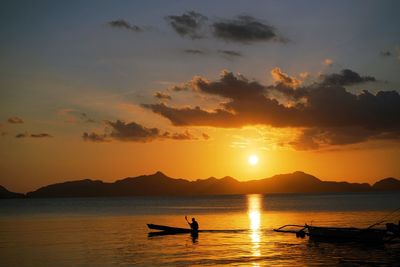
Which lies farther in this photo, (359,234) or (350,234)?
(350,234)

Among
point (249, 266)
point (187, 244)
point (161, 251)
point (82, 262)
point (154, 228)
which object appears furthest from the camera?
point (154, 228)

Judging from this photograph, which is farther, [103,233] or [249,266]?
[103,233]

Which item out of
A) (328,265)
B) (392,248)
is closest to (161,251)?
(328,265)

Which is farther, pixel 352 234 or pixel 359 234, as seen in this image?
pixel 352 234

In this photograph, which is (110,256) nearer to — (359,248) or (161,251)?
(161,251)

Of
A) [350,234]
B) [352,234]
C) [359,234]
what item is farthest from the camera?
[350,234]

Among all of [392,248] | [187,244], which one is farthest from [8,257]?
[392,248]

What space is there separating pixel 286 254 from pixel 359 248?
7376 millimetres

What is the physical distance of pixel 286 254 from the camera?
39.6 m

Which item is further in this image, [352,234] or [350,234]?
[350,234]

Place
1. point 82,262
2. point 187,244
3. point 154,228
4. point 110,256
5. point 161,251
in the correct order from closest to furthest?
point 82,262
point 110,256
point 161,251
point 187,244
point 154,228

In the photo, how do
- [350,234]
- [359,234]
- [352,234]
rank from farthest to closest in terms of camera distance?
[350,234], [352,234], [359,234]

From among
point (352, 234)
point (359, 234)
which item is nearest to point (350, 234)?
point (352, 234)

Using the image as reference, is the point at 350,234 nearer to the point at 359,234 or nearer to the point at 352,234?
the point at 352,234
